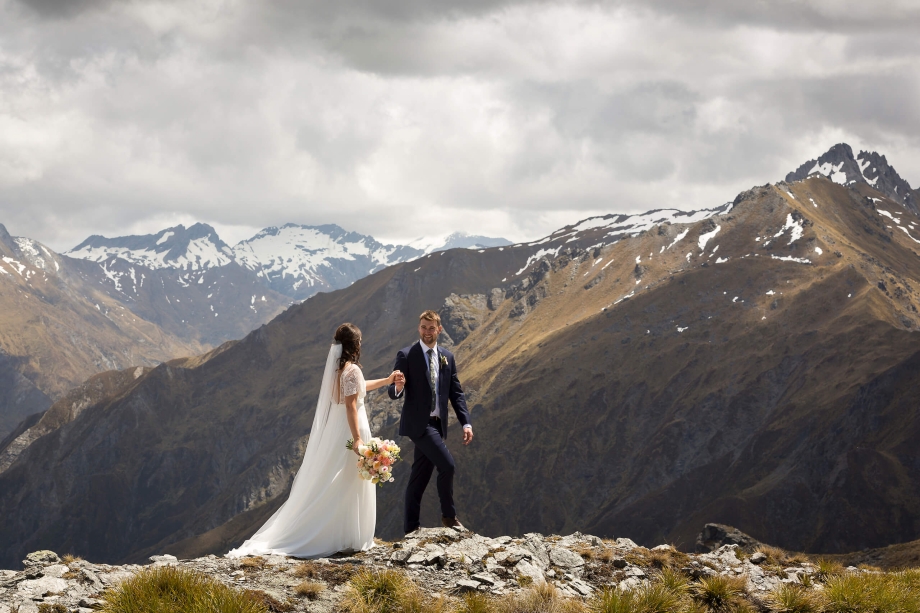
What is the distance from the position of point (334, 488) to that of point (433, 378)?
2.99 metres

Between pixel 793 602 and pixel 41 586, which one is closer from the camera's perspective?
pixel 41 586

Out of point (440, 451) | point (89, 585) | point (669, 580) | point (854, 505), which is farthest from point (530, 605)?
point (854, 505)

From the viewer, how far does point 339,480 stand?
1576 centimetres

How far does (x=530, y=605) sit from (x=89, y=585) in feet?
23.4

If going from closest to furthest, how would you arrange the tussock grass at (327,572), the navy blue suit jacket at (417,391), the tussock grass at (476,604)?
the tussock grass at (476,604) < the tussock grass at (327,572) < the navy blue suit jacket at (417,391)

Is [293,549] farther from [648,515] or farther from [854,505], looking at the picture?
[648,515]

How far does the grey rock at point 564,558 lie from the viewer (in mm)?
15531

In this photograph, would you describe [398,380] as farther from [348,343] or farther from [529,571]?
[529,571]

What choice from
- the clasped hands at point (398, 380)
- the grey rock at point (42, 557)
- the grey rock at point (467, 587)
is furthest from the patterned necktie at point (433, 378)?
the grey rock at point (42, 557)

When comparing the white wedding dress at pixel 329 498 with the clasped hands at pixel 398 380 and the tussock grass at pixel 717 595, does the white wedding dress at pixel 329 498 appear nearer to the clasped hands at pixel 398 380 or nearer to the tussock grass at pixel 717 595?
the clasped hands at pixel 398 380

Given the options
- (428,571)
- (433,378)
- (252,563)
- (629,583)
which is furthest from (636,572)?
(252,563)

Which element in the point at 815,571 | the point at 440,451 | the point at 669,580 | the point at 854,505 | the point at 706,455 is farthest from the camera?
the point at 706,455

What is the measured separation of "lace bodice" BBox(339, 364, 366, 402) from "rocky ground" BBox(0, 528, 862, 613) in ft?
10.1

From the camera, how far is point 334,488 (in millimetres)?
15734
